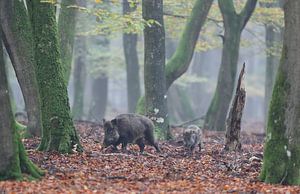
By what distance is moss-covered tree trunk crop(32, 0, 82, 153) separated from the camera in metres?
14.8

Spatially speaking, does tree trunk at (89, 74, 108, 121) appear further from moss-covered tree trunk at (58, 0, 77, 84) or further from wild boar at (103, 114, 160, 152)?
wild boar at (103, 114, 160, 152)

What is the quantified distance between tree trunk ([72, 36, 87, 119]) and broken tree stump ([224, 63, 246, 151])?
15086 millimetres

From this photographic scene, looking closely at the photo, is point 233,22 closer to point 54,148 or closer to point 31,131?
point 31,131

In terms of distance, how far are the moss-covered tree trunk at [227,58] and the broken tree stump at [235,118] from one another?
782cm

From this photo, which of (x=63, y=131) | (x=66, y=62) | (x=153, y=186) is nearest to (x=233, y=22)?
(x=66, y=62)

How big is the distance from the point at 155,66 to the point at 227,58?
635 cm

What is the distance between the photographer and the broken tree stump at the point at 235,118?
57.8 ft

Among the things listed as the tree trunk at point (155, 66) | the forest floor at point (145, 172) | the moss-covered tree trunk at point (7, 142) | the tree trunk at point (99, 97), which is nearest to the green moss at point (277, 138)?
the forest floor at point (145, 172)

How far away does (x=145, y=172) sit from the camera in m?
13.6

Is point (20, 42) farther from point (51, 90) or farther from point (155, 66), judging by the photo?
point (155, 66)

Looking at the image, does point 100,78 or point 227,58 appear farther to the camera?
point 100,78

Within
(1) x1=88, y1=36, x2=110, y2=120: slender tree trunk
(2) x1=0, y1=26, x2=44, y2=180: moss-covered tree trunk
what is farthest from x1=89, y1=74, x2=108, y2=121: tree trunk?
(2) x1=0, y1=26, x2=44, y2=180: moss-covered tree trunk

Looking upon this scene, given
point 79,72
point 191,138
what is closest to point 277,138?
point 191,138

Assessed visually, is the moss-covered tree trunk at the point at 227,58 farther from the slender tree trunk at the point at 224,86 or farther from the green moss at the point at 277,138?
the green moss at the point at 277,138
